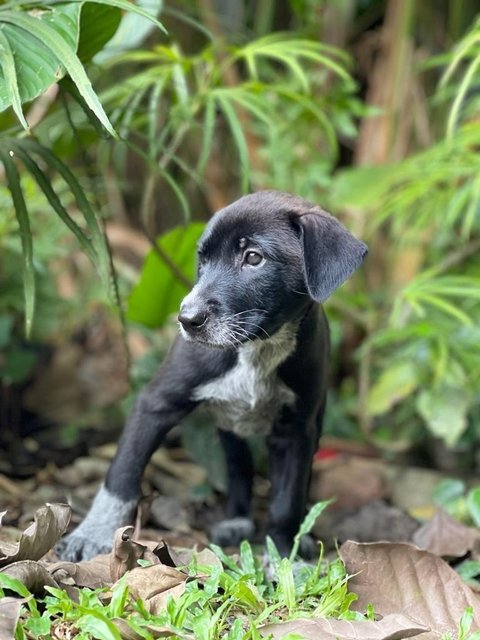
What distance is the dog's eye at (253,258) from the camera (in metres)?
2.80

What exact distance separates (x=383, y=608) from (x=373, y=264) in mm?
3357

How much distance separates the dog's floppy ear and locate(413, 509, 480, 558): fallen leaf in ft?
3.70

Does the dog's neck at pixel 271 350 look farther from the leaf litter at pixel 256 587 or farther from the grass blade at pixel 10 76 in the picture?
the grass blade at pixel 10 76

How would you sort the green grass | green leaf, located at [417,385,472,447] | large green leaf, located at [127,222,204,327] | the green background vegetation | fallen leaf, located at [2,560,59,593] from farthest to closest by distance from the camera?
green leaf, located at [417,385,472,447] → large green leaf, located at [127,222,204,327] → the green background vegetation → fallen leaf, located at [2,560,59,593] → the green grass

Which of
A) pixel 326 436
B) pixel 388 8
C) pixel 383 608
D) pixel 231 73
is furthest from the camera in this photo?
pixel 388 8

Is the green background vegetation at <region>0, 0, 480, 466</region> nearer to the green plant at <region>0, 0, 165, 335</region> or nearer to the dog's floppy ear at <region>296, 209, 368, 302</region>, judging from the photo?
the green plant at <region>0, 0, 165, 335</region>

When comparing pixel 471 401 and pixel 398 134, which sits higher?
pixel 398 134

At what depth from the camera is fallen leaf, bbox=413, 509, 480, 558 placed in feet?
10.8

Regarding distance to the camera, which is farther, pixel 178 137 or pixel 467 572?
pixel 178 137

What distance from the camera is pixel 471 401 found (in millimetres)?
4426

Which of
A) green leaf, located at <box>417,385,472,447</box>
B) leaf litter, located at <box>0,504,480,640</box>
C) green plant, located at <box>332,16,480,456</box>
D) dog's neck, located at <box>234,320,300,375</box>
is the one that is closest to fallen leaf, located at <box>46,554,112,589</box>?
leaf litter, located at <box>0,504,480,640</box>

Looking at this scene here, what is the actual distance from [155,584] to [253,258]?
97 cm

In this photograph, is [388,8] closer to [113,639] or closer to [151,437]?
[151,437]

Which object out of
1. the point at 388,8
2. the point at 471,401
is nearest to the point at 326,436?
the point at 471,401
